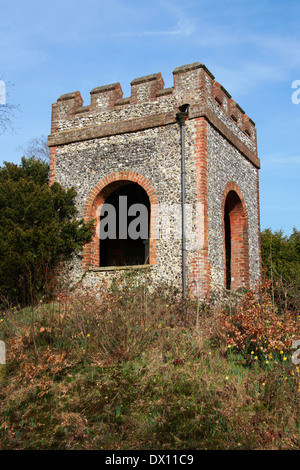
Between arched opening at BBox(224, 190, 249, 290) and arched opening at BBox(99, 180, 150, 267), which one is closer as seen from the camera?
arched opening at BBox(224, 190, 249, 290)

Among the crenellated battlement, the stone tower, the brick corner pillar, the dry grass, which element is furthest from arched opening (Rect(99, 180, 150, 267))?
the dry grass

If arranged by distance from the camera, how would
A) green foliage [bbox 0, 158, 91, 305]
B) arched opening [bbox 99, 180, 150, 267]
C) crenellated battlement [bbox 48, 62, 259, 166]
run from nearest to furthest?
green foliage [bbox 0, 158, 91, 305] → crenellated battlement [bbox 48, 62, 259, 166] → arched opening [bbox 99, 180, 150, 267]

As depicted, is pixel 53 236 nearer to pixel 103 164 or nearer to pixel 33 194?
pixel 33 194

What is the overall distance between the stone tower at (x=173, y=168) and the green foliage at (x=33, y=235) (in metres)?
0.47

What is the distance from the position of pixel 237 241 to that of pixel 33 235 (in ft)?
18.7

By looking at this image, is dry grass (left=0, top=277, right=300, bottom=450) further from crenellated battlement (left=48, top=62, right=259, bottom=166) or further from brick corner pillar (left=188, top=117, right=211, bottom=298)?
crenellated battlement (left=48, top=62, right=259, bottom=166)

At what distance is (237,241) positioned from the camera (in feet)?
42.7

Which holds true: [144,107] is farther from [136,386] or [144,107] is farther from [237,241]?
[136,386]

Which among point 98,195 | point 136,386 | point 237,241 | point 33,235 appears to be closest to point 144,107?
point 98,195

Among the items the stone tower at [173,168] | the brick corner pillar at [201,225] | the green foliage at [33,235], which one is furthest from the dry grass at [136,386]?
the stone tower at [173,168]

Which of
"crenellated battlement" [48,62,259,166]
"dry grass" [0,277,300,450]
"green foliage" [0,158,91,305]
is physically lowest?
"dry grass" [0,277,300,450]

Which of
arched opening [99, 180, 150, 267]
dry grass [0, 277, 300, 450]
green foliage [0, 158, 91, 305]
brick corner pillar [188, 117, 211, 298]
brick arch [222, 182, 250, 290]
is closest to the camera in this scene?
dry grass [0, 277, 300, 450]

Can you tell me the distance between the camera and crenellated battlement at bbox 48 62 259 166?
36.8ft
